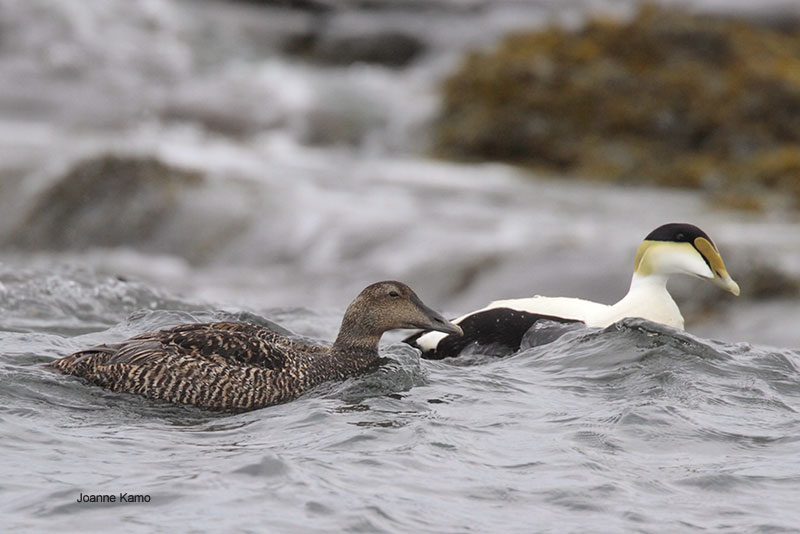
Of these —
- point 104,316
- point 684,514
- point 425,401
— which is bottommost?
point 684,514

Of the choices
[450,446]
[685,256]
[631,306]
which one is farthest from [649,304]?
[450,446]

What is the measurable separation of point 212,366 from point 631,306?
3.37 m

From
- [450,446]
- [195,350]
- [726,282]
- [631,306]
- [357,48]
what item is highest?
[357,48]

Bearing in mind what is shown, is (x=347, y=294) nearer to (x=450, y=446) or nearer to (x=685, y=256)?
(x=685, y=256)

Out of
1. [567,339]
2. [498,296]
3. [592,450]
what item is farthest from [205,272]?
[592,450]

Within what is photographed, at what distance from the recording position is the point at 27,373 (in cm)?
763

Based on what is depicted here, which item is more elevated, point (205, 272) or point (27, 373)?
point (205, 272)

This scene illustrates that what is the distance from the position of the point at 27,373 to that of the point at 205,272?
8471 millimetres

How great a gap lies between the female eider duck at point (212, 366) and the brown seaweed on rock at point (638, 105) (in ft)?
42.7

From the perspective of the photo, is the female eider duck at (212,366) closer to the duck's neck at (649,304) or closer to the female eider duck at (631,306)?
the female eider duck at (631,306)

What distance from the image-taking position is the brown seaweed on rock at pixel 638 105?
67.9 ft

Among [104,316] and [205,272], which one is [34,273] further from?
[205,272]

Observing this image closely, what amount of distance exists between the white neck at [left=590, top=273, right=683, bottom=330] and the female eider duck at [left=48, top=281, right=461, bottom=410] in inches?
60.8

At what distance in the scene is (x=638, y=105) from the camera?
71.7 feet
